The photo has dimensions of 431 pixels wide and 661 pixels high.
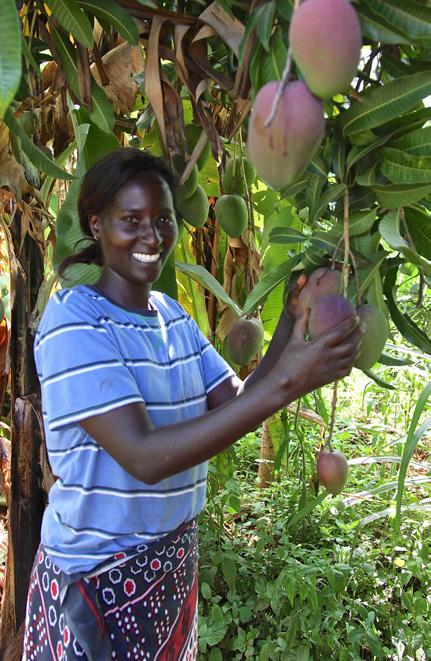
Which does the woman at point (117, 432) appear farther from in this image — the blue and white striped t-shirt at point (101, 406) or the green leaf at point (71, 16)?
the green leaf at point (71, 16)

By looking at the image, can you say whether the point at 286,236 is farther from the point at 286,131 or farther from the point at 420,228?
the point at 286,131

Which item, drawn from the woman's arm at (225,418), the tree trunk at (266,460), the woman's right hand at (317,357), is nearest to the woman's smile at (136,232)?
the woman's arm at (225,418)

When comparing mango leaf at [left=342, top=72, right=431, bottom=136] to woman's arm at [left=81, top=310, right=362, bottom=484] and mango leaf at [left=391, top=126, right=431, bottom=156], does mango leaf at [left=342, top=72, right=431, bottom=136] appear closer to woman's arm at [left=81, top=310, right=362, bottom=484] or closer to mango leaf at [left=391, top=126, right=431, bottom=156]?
mango leaf at [left=391, top=126, right=431, bottom=156]

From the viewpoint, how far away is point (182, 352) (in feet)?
3.25

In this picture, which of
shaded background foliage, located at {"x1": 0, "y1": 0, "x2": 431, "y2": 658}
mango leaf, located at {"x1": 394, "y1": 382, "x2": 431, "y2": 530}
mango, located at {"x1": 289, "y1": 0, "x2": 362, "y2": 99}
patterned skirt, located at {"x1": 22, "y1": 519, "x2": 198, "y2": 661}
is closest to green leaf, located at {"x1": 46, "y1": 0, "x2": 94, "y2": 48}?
shaded background foliage, located at {"x1": 0, "y1": 0, "x2": 431, "y2": 658}

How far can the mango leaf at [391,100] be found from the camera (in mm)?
557

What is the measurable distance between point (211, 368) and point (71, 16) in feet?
1.82

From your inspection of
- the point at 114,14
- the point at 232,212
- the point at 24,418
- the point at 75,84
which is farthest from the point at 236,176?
the point at 24,418

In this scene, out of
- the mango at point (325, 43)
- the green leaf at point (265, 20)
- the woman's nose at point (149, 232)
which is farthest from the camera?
the woman's nose at point (149, 232)

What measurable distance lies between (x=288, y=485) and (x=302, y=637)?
72cm

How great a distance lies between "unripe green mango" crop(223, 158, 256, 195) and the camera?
1054 millimetres

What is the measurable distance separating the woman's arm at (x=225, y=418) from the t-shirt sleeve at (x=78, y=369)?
0.06ft

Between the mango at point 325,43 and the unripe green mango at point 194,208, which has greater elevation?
the mango at point 325,43

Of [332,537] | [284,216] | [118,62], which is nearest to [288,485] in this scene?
[332,537]
